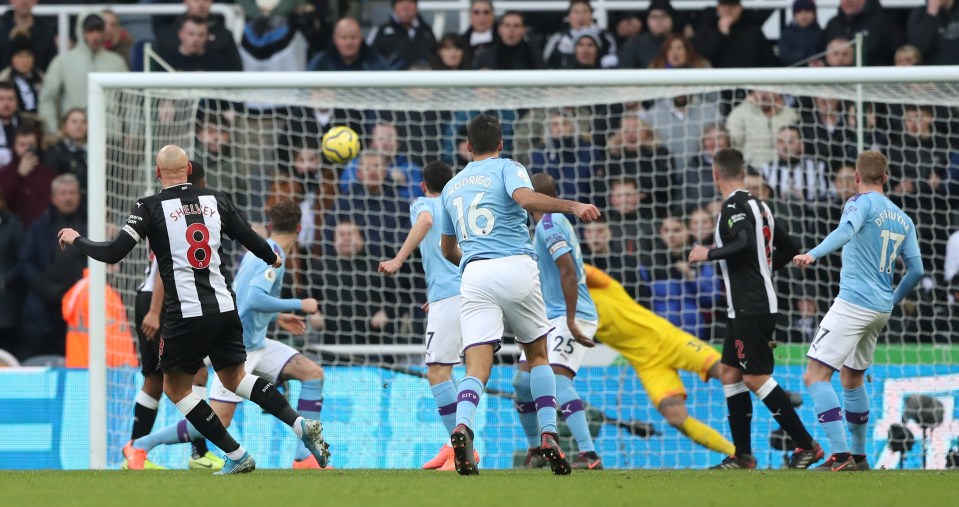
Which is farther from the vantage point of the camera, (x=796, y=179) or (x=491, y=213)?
(x=796, y=179)

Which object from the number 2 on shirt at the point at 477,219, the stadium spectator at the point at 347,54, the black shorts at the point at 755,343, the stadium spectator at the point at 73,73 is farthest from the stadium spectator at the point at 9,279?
the black shorts at the point at 755,343

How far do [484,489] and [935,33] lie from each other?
367 inches

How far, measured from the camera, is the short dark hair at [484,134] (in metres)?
8.38

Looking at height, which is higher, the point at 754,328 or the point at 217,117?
the point at 217,117

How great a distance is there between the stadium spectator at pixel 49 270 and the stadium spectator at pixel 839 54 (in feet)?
24.7

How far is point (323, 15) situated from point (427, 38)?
1.33 metres

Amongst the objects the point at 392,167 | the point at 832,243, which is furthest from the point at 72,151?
the point at 832,243

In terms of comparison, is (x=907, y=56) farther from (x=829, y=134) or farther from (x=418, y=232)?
(x=418, y=232)

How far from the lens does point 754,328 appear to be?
31.8ft

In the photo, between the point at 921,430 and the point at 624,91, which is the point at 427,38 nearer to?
the point at 624,91

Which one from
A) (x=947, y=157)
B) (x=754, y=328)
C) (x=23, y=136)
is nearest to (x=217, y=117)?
(x=23, y=136)

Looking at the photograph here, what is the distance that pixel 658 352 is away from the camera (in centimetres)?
1134

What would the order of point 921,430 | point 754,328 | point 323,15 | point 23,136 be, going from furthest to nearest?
1. point 323,15
2. point 23,136
3. point 921,430
4. point 754,328

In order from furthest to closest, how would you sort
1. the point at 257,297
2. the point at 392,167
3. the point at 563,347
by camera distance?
the point at 392,167 → the point at 563,347 → the point at 257,297
